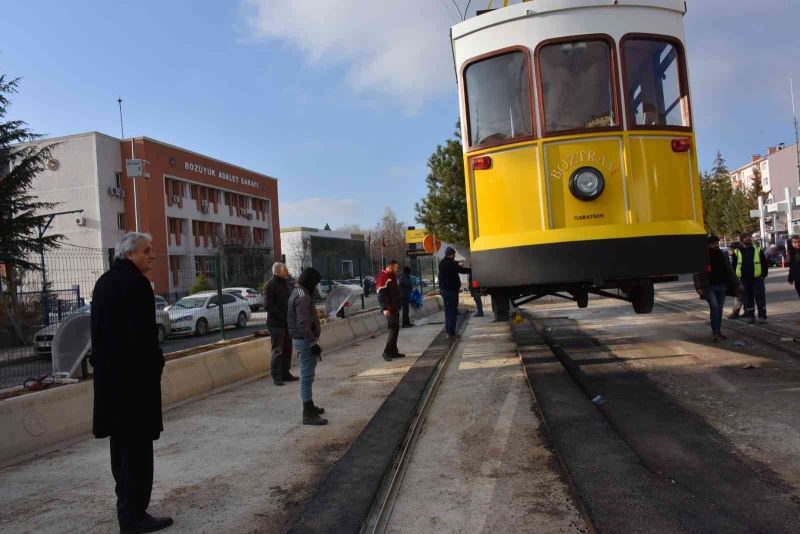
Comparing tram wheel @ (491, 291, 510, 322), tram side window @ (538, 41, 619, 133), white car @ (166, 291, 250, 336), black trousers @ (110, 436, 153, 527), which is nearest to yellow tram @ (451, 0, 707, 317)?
tram side window @ (538, 41, 619, 133)

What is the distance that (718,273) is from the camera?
30.9 ft

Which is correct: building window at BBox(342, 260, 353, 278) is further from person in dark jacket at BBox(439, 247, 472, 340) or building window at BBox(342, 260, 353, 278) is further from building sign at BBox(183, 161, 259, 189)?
building sign at BBox(183, 161, 259, 189)

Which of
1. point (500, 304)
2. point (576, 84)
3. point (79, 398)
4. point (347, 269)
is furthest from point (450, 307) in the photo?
point (347, 269)

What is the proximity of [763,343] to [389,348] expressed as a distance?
18.8ft

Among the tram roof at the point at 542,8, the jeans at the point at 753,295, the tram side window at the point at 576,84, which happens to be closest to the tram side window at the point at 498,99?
the tram side window at the point at 576,84

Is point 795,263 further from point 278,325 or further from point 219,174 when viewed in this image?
point 219,174

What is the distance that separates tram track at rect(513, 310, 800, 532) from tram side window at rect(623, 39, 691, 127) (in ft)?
9.65

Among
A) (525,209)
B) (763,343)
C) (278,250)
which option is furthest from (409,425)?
(278,250)

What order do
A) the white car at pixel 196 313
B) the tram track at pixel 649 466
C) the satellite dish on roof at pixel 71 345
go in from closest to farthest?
the tram track at pixel 649 466 < the satellite dish on roof at pixel 71 345 < the white car at pixel 196 313

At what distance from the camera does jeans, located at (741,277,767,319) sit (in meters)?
11.1

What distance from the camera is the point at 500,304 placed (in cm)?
809

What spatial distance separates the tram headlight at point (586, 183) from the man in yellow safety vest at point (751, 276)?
Answer: 6666 mm

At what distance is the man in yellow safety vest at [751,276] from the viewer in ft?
36.1

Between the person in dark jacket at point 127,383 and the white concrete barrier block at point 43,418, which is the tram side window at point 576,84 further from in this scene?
the white concrete barrier block at point 43,418
